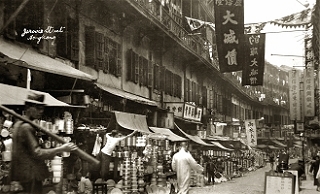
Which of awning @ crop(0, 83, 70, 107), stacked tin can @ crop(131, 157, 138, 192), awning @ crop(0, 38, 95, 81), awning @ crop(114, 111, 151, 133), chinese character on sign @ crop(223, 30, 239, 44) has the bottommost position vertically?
stacked tin can @ crop(131, 157, 138, 192)

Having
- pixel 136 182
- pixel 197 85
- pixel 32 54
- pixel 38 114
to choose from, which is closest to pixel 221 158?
pixel 197 85

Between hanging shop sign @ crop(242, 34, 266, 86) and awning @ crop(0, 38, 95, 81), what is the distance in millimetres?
9573

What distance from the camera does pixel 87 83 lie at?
1373 centimetres

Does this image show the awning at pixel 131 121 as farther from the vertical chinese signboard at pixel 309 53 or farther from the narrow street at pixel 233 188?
the vertical chinese signboard at pixel 309 53

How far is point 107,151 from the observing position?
1377 centimetres

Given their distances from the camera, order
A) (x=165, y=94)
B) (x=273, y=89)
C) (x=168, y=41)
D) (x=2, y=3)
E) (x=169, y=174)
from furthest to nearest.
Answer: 1. (x=273, y=89)
2. (x=165, y=94)
3. (x=168, y=41)
4. (x=169, y=174)
5. (x=2, y=3)

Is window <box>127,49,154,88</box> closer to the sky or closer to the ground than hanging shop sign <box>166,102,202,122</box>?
closer to the sky

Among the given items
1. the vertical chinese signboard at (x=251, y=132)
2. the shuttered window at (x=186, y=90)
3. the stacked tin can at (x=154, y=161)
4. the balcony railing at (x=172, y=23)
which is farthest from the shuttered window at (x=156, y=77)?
the vertical chinese signboard at (x=251, y=132)

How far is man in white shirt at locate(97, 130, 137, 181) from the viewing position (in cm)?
1369

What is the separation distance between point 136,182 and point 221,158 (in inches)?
663

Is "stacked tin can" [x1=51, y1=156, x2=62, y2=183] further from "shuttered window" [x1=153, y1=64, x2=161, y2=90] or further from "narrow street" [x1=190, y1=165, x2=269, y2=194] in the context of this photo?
"shuttered window" [x1=153, y1=64, x2=161, y2=90]

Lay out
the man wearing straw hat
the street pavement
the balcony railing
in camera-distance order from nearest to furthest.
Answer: the man wearing straw hat, the balcony railing, the street pavement

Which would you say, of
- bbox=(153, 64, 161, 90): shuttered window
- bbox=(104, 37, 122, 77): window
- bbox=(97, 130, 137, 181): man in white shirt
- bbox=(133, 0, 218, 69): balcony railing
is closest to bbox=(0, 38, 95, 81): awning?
bbox=(97, 130, 137, 181): man in white shirt

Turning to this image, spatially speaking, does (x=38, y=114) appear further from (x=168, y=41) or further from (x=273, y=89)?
(x=273, y=89)
